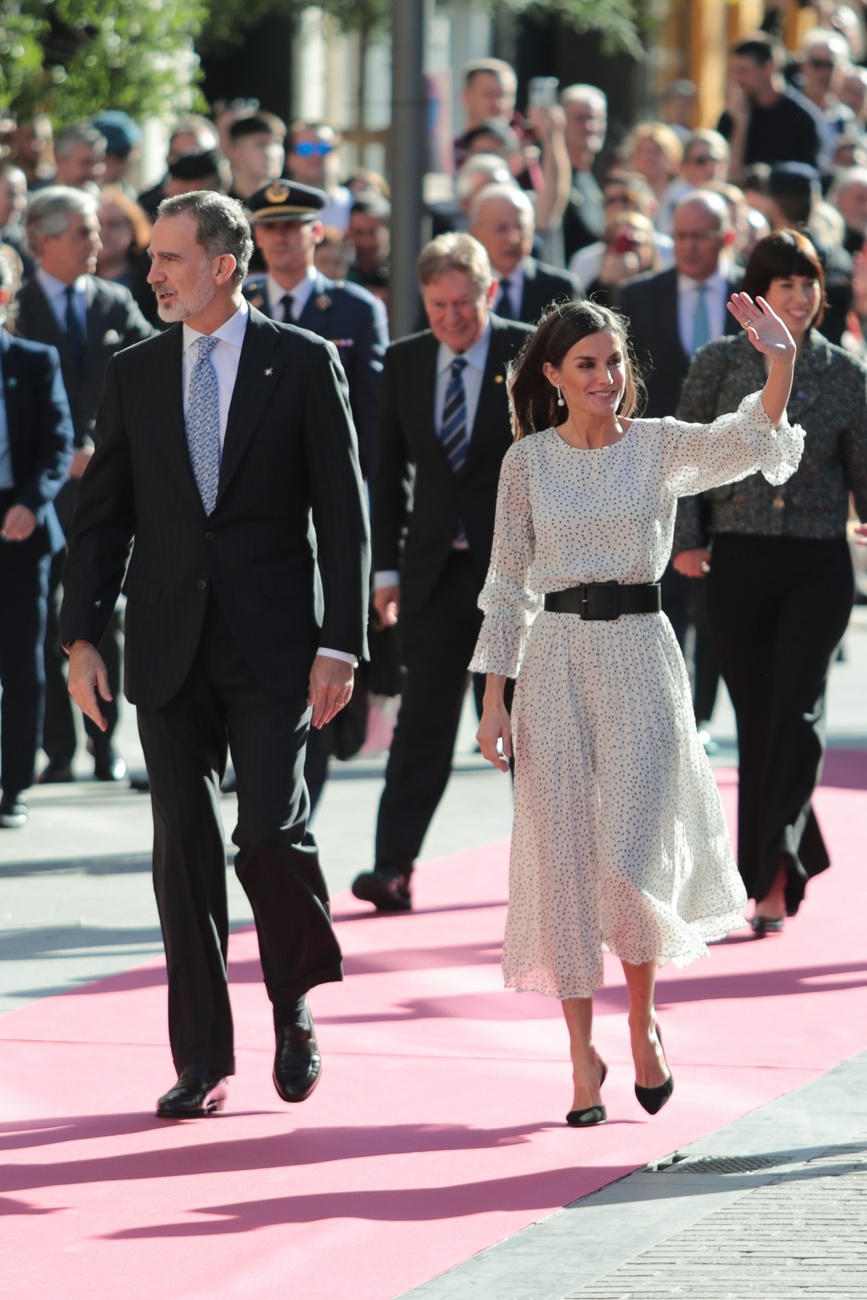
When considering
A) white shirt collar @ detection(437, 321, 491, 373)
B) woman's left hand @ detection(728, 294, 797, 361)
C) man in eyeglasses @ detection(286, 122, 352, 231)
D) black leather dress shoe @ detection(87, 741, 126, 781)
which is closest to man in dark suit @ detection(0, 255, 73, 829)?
black leather dress shoe @ detection(87, 741, 126, 781)

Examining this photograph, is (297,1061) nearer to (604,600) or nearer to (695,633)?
(604,600)

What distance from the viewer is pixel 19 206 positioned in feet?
42.8

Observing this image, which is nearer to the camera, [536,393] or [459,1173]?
[459,1173]

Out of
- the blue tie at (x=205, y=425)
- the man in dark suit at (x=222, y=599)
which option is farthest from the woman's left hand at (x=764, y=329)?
the blue tie at (x=205, y=425)

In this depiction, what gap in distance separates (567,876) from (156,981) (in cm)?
188

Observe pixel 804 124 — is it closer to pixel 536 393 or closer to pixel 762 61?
pixel 762 61

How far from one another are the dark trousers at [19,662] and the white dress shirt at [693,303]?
9.22ft

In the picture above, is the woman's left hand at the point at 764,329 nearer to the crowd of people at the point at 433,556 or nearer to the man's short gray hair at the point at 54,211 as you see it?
the crowd of people at the point at 433,556

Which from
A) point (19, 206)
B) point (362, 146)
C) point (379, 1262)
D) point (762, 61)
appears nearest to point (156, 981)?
point (379, 1262)

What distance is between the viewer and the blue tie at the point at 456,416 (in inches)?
313

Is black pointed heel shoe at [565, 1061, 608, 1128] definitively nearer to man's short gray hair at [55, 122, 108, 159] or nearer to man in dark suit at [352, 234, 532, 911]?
man in dark suit at [352, 234, 532, 911]

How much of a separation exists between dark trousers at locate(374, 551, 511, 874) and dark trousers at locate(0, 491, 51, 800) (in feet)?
6.46

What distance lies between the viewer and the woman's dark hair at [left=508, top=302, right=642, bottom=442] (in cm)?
564

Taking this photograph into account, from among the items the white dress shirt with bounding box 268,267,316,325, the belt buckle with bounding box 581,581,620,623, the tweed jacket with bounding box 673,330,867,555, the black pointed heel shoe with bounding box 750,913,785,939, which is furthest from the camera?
the white dress shirt with bounding box 268,267,316,325
